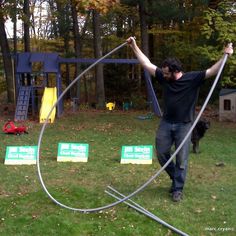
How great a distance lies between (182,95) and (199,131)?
11.5 ft

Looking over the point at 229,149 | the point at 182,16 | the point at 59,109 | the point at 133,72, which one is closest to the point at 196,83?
the point at 229,149

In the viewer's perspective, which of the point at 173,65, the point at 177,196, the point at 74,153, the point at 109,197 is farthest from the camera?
the point at 74,153

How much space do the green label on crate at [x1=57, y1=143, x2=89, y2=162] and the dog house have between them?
8.32m

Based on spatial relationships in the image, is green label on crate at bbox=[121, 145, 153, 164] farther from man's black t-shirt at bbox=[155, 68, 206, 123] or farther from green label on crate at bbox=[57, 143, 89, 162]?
man's black t-shirt at bbox=[155, 68, 206, 123]

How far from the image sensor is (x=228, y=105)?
16.0m

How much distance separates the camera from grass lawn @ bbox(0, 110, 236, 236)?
526cm

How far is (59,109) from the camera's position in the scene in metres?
17.3

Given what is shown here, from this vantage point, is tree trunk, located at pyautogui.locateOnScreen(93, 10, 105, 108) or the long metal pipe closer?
the long metal pipe

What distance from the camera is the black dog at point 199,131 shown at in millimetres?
9193

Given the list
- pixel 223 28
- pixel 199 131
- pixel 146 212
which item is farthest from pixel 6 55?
pixel 146 212

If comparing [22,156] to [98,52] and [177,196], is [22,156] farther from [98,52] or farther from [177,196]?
[98,52]

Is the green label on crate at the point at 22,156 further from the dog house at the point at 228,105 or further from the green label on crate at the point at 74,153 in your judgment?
the dog house at the point at 228,105

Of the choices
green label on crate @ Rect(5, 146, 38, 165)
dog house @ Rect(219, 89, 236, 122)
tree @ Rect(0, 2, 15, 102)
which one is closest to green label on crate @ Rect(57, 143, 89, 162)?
green label on crate @ Rect(5, 146, 38, 165)

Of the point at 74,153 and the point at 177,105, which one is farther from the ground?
the point at 177,105
